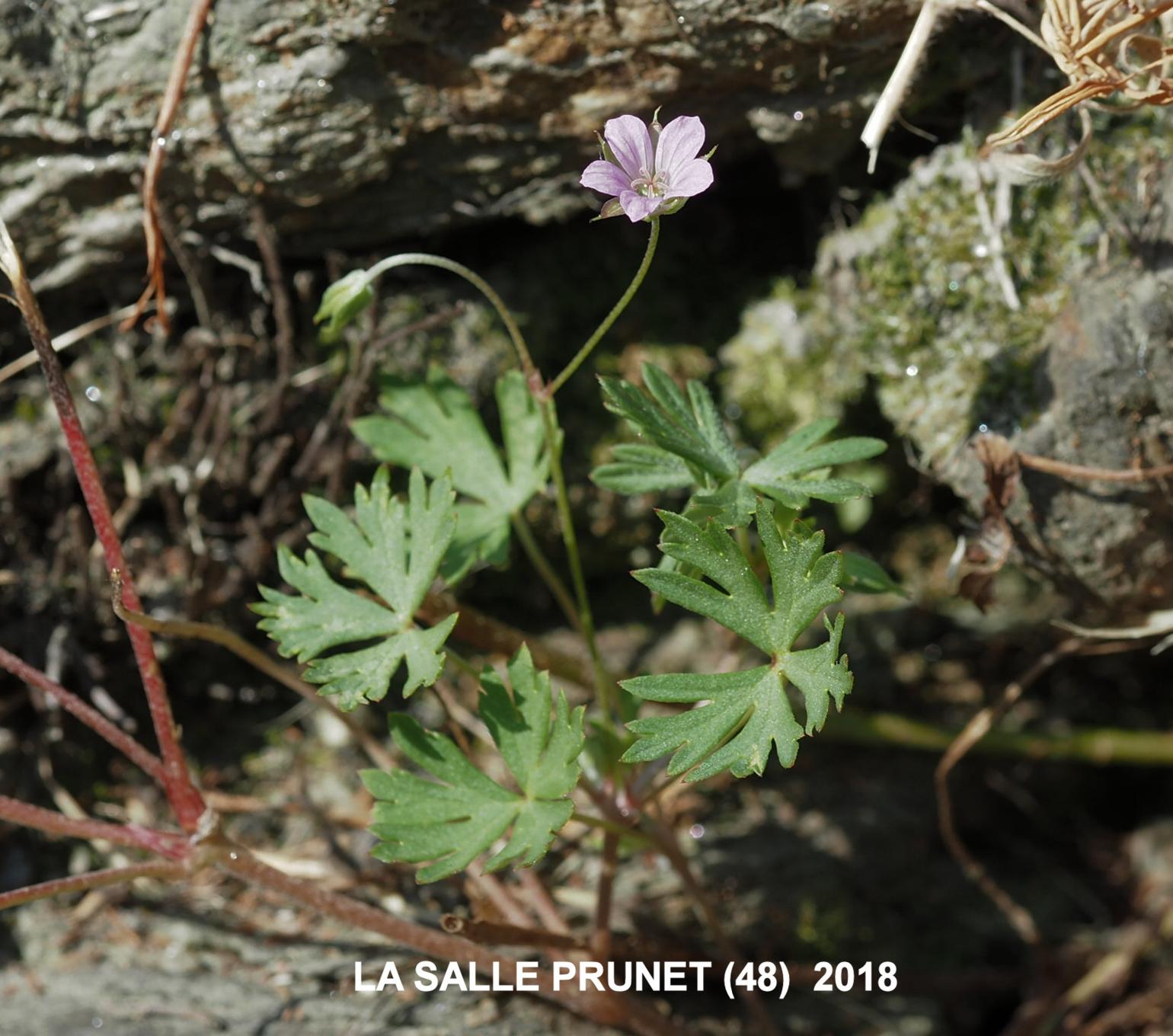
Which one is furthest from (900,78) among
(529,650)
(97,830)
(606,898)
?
(97,830)

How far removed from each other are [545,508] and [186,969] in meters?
1.38

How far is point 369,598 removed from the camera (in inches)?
80.7

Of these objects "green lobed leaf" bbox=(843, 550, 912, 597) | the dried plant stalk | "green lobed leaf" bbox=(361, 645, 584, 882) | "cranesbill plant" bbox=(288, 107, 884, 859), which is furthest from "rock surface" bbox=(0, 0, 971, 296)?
"green lobed leaf" bbox=(361, 645, 584, 882)

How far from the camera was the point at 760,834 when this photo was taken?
2941 mm

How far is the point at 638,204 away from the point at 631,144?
154 millimetres

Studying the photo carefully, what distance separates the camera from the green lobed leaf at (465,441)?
2355mm

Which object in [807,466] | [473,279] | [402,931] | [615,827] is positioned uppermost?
[473,279]

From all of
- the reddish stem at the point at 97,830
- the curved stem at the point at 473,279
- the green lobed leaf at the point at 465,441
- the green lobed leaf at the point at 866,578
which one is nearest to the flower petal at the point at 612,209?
the curved stem at the point at 473,279

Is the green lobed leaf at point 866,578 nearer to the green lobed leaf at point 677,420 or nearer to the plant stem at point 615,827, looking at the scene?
the green lobed leaf at point 677,420

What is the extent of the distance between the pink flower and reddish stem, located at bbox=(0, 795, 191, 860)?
55.7 inches

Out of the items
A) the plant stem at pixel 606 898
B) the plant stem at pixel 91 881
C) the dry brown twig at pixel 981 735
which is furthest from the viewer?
the dry brown twig at pixel 981 735

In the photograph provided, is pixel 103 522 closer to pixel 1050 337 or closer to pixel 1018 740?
pixel 1050 337

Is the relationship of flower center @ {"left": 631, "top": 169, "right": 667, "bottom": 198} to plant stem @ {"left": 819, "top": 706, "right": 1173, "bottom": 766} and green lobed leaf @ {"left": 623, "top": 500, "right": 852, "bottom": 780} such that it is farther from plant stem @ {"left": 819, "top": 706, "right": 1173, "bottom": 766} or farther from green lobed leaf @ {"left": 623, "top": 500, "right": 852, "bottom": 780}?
plant stem @ {"left": 819, "top": 706, "right": 1173, "bottom": 766}

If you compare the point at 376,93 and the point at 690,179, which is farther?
the point at 376,93
